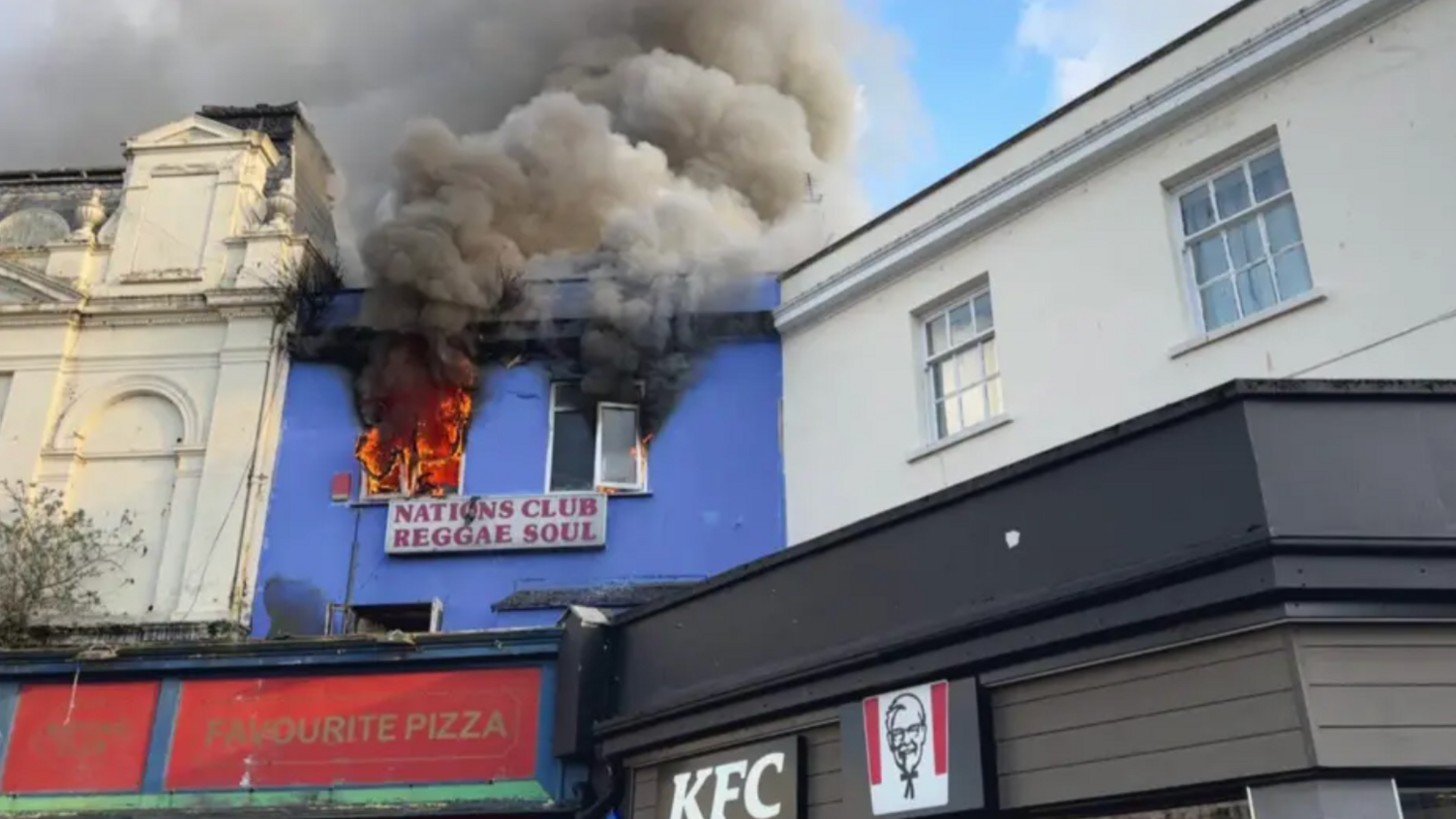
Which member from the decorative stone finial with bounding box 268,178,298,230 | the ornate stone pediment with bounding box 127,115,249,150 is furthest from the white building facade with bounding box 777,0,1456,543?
the ornate stone pediment with bounding box 127,115,249,150

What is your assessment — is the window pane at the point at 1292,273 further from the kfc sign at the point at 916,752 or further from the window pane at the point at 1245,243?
the kfc sign at the point at 916,752

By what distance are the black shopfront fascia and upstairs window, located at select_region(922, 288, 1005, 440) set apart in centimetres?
455

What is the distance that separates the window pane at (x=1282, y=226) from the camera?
352 inches

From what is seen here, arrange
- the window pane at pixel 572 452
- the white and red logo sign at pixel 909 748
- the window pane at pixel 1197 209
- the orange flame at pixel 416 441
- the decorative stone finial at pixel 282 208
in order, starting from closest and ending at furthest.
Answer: the white and red logo sign at pixel 909 748, the window pane at pixel 1197 209, the orange flame at pixel 416 441, the window pane at pixel 572 452, the decorative stone finial at pixel 282 208

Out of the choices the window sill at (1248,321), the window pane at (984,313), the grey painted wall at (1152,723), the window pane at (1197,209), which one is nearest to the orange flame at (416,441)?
the window pane at (984,313)

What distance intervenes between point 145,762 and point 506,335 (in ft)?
20.6

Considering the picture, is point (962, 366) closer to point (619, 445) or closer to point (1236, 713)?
point (619, 445)

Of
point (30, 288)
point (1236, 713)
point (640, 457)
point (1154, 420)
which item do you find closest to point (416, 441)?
point (640, 457)

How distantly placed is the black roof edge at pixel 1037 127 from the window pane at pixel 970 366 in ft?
5.91

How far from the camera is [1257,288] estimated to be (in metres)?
9.10

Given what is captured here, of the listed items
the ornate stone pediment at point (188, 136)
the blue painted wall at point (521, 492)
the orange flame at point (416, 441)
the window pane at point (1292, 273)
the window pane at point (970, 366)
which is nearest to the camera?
the window pane at point (1292, 273)

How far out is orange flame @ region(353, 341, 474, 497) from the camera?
12969 mm

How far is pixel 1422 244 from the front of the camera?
8.07 metres

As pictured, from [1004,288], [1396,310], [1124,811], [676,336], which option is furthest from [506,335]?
[1124,811]
